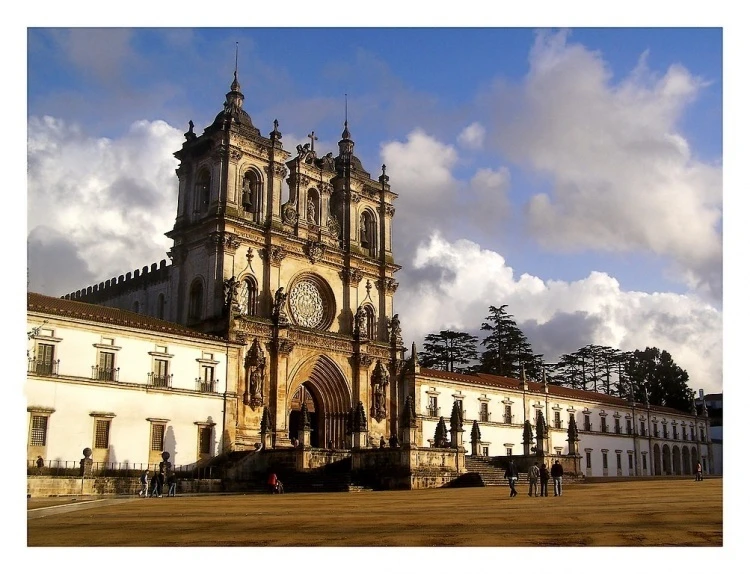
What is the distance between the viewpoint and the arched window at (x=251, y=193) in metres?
53.4

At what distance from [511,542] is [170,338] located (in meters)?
31.5

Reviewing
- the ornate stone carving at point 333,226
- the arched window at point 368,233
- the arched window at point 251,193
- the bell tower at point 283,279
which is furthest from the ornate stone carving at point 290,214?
the arched window at point 368,233

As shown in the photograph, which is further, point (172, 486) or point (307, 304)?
point (307, 304)

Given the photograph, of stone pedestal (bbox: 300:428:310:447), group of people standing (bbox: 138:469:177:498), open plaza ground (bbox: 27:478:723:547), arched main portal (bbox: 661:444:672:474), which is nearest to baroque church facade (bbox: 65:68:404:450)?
stone pedestal (bbox: 300:428:310:447)

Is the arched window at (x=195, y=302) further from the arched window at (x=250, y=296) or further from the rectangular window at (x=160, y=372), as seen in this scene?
the rectangular window at (x=160, y=372)

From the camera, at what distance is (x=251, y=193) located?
178 ft

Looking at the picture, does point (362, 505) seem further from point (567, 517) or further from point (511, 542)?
point (511, 542)

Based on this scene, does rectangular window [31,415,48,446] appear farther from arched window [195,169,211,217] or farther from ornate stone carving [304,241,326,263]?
ornate stone carving [304,241,326,263]

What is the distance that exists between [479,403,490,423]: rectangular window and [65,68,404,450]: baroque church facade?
8.41 meters

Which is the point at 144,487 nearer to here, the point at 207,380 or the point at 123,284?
the point at 207,380

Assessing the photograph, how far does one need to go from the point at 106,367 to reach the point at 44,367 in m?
3.23

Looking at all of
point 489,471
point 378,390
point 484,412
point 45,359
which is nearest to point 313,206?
point 378,390

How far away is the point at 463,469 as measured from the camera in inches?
1674

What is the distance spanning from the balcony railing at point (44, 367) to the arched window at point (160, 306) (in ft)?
49.7
